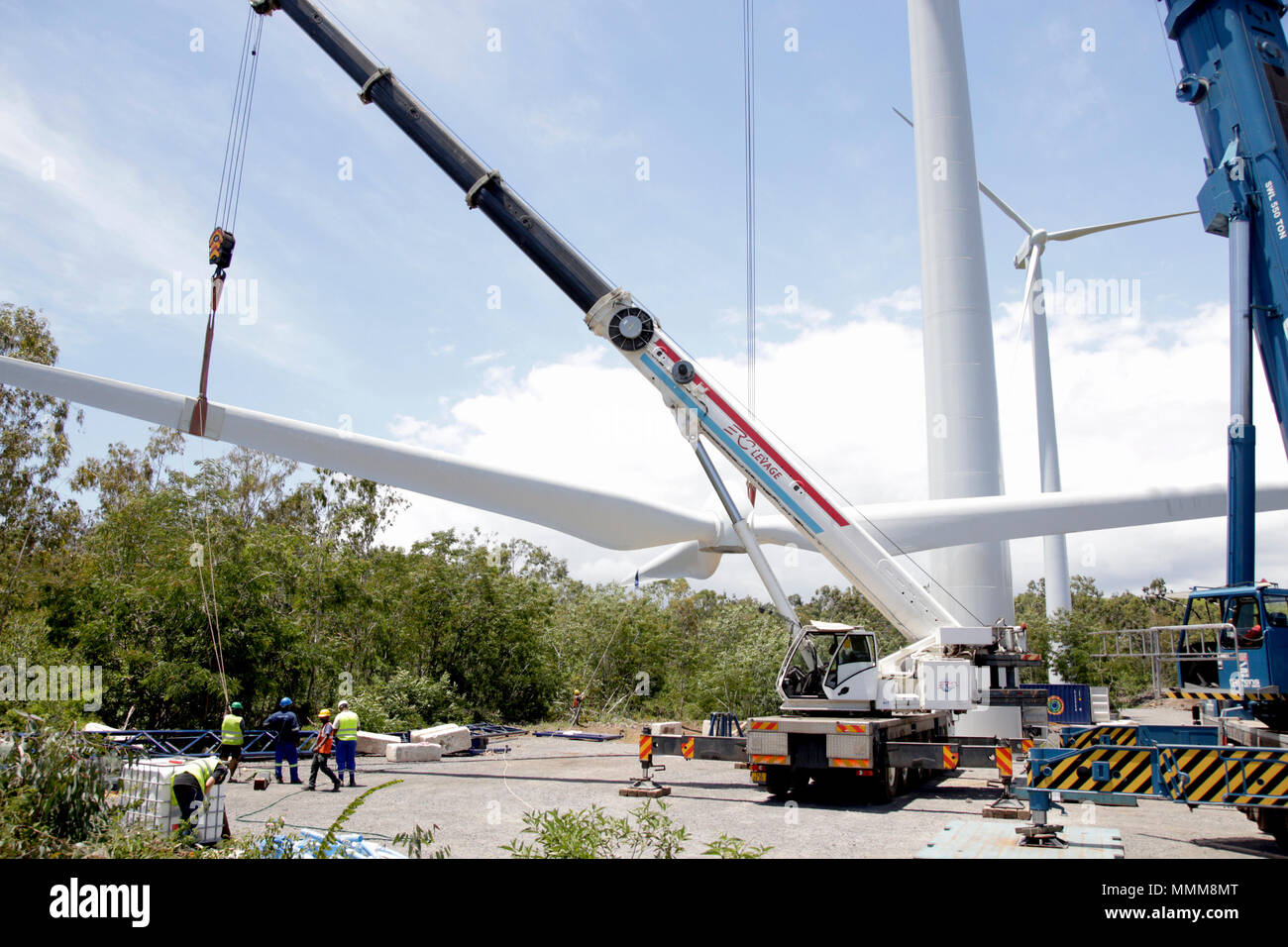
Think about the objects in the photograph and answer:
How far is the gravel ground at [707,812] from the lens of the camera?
9.48 m

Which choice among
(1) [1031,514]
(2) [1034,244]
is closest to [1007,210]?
(2) [1034,244]

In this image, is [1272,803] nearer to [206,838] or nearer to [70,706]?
[206,838]

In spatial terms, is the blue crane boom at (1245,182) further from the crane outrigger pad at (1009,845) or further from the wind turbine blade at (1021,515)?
the crane outrigger pad at (1009,845)

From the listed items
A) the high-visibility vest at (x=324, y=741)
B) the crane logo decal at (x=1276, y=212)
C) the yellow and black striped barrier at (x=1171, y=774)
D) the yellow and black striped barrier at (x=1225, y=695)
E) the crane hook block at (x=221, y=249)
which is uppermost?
the crane hook block at (x=221, y=249)

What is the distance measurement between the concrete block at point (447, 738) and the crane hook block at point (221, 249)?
10444 mm

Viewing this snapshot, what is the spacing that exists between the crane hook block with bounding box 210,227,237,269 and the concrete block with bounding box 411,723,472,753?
34.3ft

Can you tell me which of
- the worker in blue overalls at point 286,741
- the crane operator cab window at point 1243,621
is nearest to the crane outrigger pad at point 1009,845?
the crane operator cab window at point 1243,621

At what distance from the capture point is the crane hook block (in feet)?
47.2

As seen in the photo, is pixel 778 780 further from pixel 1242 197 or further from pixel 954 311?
pixel 954 311

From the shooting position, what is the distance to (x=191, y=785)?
756cm

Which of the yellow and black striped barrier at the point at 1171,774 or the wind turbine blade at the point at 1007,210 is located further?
the wind turbine blade at the point at 1007,210

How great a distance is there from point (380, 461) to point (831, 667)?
8203 mm

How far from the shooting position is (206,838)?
25.2 ft
